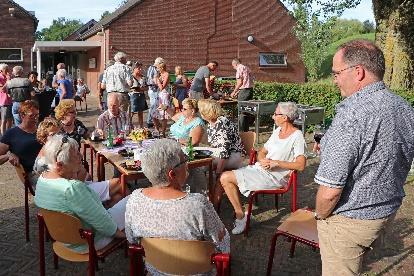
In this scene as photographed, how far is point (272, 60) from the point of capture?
25.2 m

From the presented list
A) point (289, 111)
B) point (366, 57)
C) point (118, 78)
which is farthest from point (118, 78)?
point (366, 57)

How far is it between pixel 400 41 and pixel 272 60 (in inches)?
560

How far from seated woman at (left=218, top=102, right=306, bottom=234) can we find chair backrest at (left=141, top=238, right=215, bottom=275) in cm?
217

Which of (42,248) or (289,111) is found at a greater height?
(289,111)

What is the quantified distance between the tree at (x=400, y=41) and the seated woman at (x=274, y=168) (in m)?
7.31

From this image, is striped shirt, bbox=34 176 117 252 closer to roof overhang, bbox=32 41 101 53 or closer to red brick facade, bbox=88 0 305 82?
red brick facade, bbox=88 0 305 82

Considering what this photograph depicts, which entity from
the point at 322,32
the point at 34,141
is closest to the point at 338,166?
the point at 34,141

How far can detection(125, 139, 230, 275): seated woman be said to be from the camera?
2.55 metres

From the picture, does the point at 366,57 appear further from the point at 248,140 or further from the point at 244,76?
the point at 244,76

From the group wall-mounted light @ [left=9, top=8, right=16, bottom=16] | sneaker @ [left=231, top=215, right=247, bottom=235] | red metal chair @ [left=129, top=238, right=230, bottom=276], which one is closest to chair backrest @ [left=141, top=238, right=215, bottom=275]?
red metal chair @ [left=129, top=238, right=230, bottom=276]

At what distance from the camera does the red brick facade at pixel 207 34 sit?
70.7 ft

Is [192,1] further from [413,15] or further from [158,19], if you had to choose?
[413,15]

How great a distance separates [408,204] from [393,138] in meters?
4.17

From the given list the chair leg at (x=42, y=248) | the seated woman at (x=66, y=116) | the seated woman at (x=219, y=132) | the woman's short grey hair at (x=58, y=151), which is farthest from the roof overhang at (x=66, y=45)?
the woman's short grey hair at (x=58, y=151)
